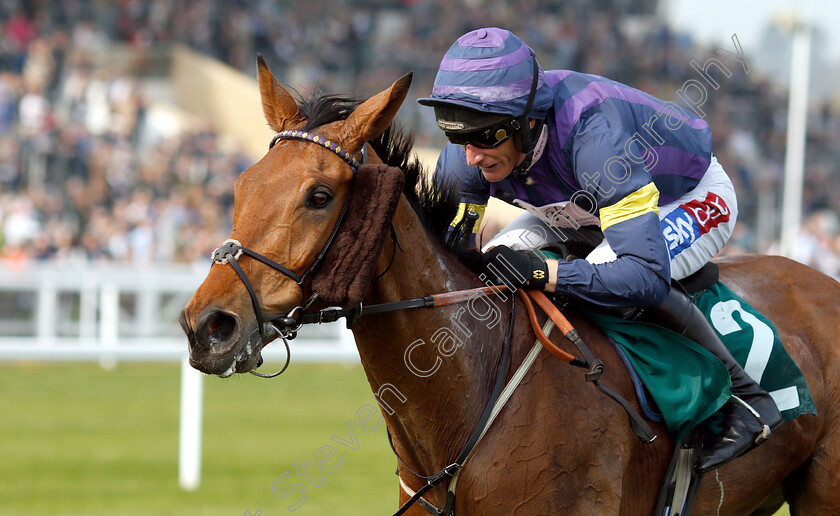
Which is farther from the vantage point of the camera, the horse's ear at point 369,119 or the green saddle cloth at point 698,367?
the green saddle cloth at point 698,367

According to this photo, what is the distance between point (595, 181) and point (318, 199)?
2.99 feet

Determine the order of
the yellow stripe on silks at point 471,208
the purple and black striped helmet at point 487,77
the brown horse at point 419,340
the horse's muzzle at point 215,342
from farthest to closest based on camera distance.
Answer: the yellow stripe on silks at point 471,208, the purple and black striped helmet at point 487,77, the brown horse at point 419,340, the horse's muzzle at point 215,342

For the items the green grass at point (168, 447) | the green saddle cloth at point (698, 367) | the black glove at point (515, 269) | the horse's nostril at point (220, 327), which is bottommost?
the green grass at point (168, 447)

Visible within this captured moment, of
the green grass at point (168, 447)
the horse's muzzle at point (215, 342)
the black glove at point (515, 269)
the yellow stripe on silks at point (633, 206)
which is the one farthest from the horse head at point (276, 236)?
the green grass at point (168, 447)

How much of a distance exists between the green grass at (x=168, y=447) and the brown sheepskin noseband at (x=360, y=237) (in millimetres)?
3863

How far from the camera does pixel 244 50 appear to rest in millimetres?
21984

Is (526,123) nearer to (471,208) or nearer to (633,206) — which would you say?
→ (633,206)

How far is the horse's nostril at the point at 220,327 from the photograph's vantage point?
8.45ft

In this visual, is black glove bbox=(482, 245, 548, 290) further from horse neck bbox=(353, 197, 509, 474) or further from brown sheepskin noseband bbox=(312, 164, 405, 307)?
brown sheepskin noseband bbox=(312, 164, 405, 307)

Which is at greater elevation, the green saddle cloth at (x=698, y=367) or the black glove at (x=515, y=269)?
the black glove at (x=515, y=269)

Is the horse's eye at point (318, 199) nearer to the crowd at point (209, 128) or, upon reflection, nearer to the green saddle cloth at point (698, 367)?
the green saddle cloth at point (698, 367)

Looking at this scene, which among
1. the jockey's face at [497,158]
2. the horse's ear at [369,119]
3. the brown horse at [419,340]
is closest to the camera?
the brown horse at [419,340]

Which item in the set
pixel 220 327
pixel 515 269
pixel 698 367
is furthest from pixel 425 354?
pixel 698 367

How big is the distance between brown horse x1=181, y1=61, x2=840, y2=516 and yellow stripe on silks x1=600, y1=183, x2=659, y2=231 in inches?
15.1
